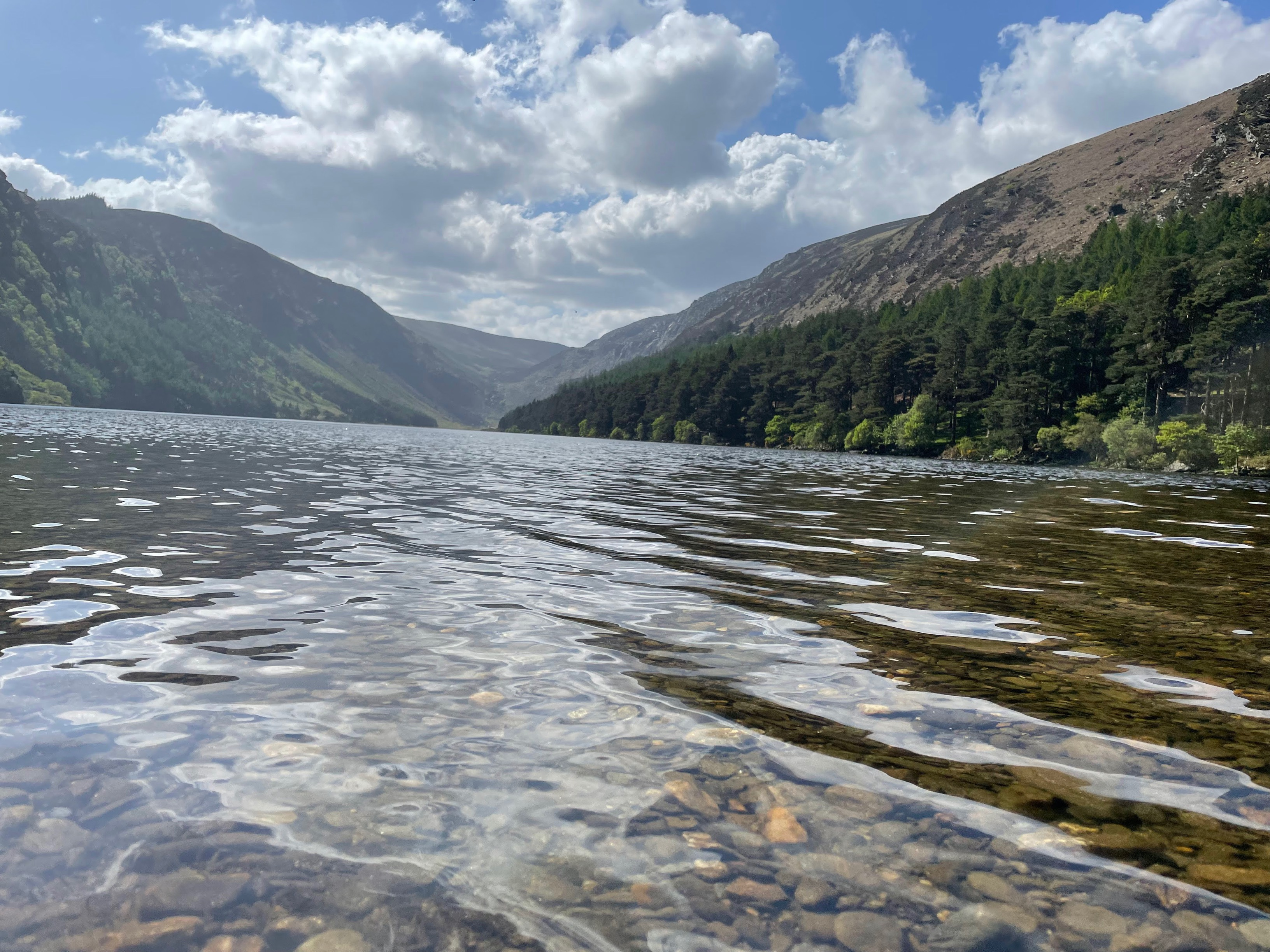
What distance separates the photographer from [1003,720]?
5.38 metres

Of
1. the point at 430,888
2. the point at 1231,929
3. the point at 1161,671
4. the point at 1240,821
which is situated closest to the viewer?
the point at 1231,929

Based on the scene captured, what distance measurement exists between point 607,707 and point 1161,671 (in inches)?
205

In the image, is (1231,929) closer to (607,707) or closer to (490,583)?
(607,707)

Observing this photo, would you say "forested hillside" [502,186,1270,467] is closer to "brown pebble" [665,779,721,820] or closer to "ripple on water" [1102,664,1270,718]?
"ripple on water" [1102,664,1270,718]

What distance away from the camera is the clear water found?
3.06 m

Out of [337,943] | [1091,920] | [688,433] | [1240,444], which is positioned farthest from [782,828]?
[688,433]

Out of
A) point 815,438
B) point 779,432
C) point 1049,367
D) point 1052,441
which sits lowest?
point 815,438

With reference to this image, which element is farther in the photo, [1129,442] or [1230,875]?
[1129,442]

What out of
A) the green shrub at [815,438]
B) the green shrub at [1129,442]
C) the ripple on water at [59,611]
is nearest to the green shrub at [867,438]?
the green shrub at [815,438]

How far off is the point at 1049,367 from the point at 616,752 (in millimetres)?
103744

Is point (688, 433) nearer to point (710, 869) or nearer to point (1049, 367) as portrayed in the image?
point (1049, 367)

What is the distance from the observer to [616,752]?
4.65 metres

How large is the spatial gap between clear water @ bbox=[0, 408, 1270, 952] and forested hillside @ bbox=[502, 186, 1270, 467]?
64602 millimetres

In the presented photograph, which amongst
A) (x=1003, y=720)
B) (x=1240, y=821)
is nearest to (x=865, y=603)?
(x=1003, y=720)
